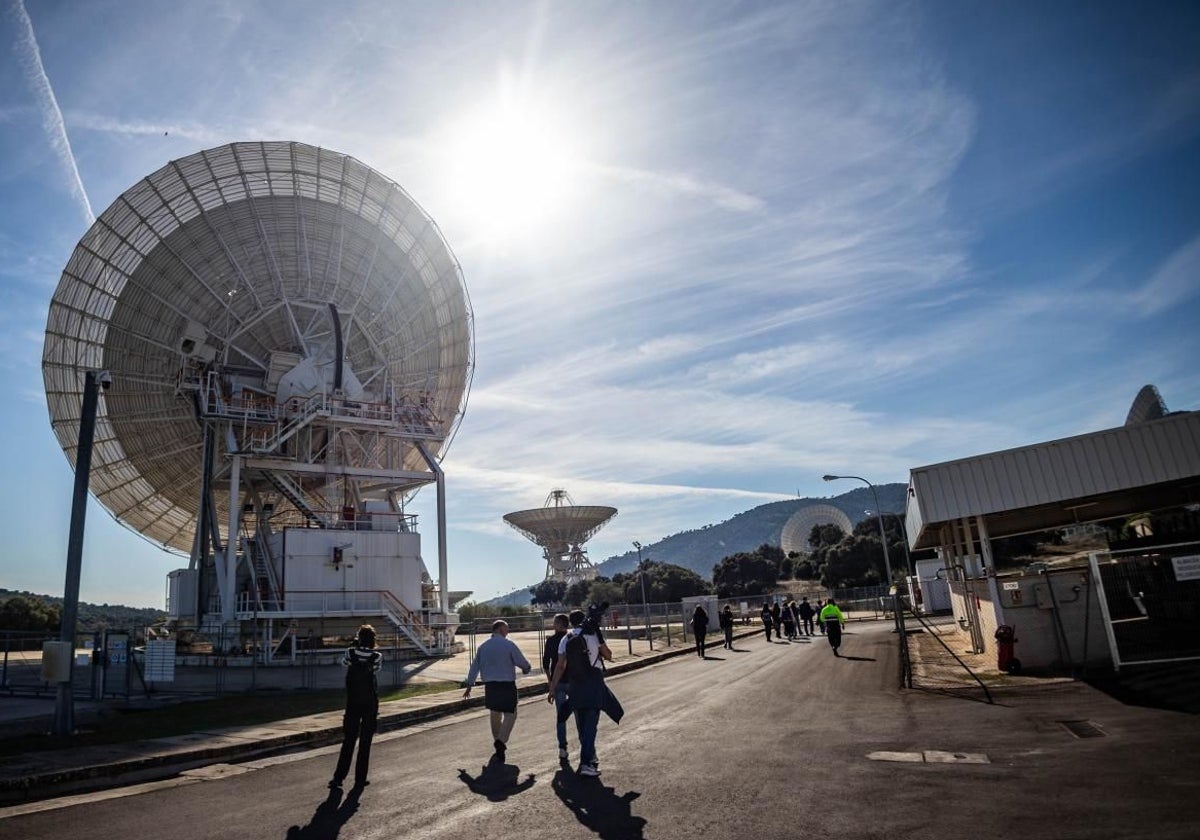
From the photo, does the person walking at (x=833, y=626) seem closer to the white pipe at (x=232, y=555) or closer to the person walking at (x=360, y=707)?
the person walking at (x=360, y=707)

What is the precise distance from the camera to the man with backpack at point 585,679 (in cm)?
830

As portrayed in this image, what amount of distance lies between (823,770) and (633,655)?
2013cm

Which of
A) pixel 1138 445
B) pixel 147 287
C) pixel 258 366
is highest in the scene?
pixel 147 287

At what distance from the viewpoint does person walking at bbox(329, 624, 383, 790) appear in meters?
8.23

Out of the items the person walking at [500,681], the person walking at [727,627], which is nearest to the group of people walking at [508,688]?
the person walking at [500,681]

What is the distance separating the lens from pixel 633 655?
89.5 feet

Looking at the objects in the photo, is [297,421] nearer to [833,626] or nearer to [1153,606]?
[833,626]

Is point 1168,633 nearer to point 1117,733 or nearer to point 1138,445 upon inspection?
point 1138,445

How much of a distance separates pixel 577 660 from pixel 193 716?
9563mm

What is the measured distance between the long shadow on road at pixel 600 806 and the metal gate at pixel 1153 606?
34.5 feet

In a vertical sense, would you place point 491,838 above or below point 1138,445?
below

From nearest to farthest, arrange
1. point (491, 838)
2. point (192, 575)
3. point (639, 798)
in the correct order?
point (491, 838), point (639, 798), point (192, 575)

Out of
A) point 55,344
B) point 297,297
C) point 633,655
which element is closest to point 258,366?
point 297,297

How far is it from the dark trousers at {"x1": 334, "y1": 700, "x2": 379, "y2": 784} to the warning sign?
1302 centimetres
